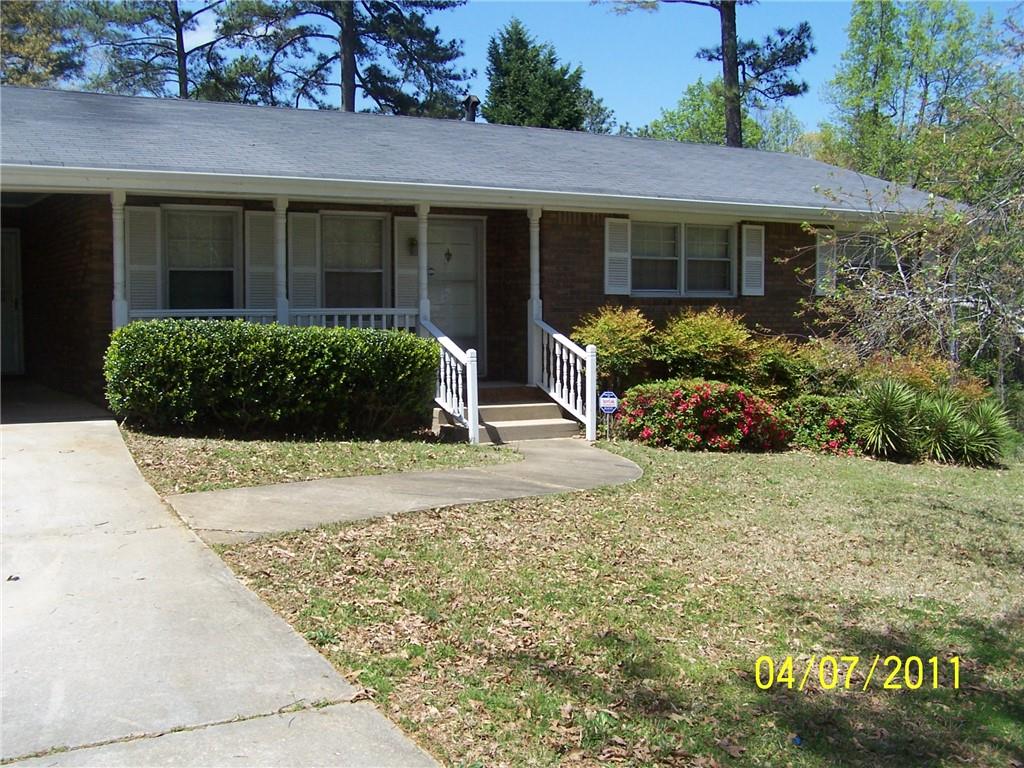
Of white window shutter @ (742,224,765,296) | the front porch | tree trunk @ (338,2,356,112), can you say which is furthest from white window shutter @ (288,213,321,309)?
tree trunk @ (338,2,356,112)

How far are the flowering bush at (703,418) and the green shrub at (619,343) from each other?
2.33 feet

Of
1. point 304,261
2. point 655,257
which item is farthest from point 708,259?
point 304,261

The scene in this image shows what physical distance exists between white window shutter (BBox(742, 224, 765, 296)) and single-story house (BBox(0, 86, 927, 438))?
28 millimetres

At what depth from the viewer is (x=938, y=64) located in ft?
111

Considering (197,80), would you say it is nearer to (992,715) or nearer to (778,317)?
(778,317)

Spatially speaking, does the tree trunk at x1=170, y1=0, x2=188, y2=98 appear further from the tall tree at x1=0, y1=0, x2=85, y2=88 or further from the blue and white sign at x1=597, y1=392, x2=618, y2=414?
the blue and white sign at x1=597, y1=392, x2=618, y2=414

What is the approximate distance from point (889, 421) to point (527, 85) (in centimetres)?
2254

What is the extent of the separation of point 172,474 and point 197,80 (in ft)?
88.3

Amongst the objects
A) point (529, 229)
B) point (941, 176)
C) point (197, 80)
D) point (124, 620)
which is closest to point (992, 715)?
point (124, 620)

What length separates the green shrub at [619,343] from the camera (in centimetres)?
1307

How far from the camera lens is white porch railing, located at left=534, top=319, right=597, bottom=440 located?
12.5 meters

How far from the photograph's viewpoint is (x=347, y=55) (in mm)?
31719

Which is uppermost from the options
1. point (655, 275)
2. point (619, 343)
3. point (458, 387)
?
point (655, 275)

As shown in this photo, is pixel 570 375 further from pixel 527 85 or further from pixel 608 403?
pixel 527 85
